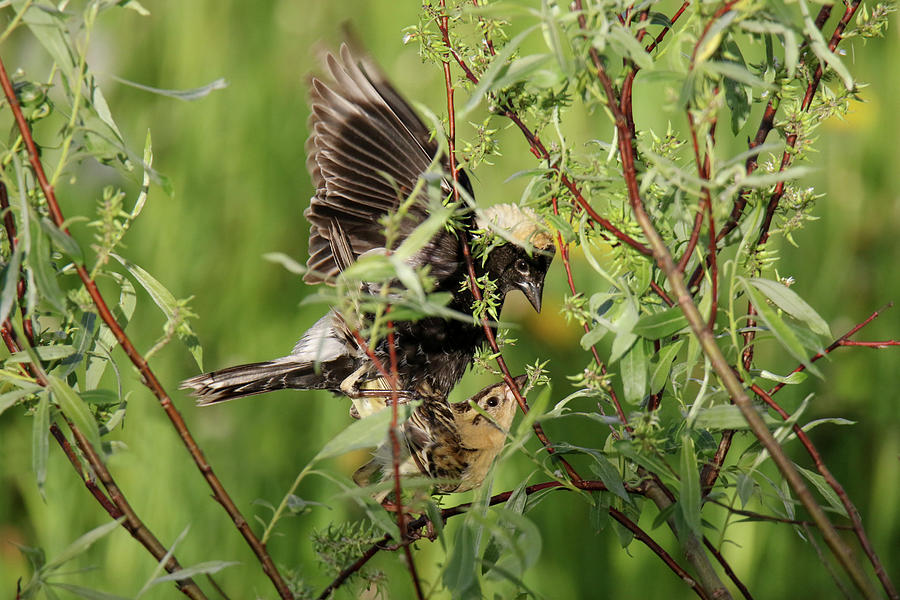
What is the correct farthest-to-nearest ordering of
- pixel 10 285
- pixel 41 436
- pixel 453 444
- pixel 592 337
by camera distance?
pixel 453 444 < pixel 592 337 < pixel 41 436 < pixel 10 285

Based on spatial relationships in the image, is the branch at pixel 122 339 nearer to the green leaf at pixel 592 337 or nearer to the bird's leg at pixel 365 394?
the green leaf at pixel 592 337

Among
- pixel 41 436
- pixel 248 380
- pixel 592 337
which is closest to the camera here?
pixel 41 436

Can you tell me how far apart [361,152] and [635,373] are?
154 centimetres

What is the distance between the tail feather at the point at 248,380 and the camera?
2.58 meters

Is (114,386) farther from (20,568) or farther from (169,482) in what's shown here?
(20,568)

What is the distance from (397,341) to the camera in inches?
104

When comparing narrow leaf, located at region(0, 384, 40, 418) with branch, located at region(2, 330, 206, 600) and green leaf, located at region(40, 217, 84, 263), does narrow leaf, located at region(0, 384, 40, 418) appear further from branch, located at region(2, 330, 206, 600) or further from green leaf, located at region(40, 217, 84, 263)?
green leaf, located at region(40, 217, 84, 263)

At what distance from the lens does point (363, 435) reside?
3.04 ft

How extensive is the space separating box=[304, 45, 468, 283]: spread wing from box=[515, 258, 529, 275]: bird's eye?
389 mm

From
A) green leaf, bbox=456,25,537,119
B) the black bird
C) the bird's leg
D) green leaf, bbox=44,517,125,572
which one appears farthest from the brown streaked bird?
green leaf, bbox=456,25,537,119

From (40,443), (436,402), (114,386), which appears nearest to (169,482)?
(114,386)

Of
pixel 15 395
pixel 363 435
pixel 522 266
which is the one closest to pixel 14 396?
pixel 15 395

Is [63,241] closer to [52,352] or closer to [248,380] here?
[52,352]

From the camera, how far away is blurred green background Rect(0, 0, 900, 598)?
8.36 feet
